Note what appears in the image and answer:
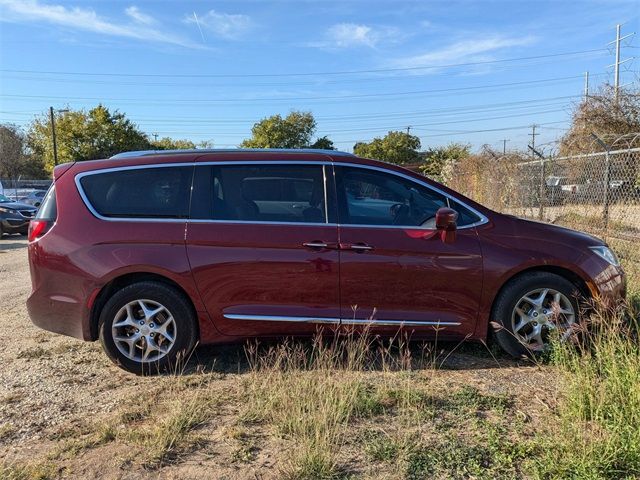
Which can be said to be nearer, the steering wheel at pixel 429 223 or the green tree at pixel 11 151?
the steering wheel at pixel 429 223

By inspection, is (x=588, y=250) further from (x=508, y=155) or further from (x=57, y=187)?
(x=508, y=155)

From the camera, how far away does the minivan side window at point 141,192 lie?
4.19 meters

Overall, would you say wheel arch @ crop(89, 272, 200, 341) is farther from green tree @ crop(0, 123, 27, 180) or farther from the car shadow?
green tree @ crop(0, 123, 27, 180)

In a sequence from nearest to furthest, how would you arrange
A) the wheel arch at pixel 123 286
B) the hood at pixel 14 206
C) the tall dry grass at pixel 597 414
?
the tall dry grass at pixel 597 414, the wheel arch at pixel 123 286, the hood at pixel 14 206

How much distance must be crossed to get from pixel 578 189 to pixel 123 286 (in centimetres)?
917

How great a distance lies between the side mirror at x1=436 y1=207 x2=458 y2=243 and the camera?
4031 mm

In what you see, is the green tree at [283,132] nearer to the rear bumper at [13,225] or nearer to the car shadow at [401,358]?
the rear bumper at [13,225]

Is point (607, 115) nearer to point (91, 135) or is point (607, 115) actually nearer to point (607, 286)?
point (607, 286)

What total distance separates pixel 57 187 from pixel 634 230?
30.1 feet

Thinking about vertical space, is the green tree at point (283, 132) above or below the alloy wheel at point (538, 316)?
above

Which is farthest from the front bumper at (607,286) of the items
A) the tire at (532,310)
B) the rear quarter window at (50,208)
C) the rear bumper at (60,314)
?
the rear quarter window at (50,208)

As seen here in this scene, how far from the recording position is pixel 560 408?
3.21m

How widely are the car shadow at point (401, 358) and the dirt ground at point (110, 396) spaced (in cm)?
2

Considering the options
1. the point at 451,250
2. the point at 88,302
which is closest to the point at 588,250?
the point at 451,250
